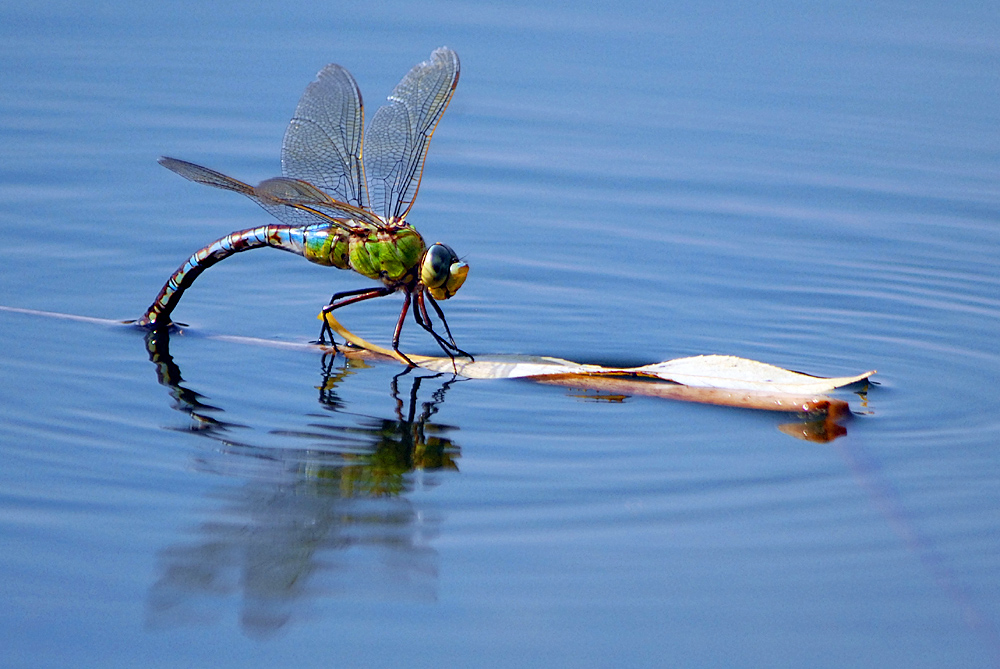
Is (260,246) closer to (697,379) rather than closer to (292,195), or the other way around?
(292,195)

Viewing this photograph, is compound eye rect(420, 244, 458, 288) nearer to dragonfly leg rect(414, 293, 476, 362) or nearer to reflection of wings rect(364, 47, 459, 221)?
dragonfly leg rect(414, 293, 476, 362)

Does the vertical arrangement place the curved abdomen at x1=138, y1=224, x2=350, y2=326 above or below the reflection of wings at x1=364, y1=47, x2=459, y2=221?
below

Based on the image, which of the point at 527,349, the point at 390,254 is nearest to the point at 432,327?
the point at 390,254

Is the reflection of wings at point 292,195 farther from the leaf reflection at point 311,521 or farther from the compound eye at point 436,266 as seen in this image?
the leaf reflection at point 311,521

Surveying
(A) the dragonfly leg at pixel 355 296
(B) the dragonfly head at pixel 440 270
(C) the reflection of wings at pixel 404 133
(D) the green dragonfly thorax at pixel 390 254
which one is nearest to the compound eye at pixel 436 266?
(B) the dragonfly head at pixel 440 270

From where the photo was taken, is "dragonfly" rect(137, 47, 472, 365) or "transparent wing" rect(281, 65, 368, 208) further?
"transparent wing" rect(281, 65, 368, 208)

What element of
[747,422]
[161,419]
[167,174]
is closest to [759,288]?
[747,422]

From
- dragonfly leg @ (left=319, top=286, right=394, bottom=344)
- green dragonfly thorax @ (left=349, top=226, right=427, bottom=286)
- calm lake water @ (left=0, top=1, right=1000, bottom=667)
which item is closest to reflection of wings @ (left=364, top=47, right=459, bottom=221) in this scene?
green dragonfly thorax @ (left=349, top=226, right=427, bottom=286)
